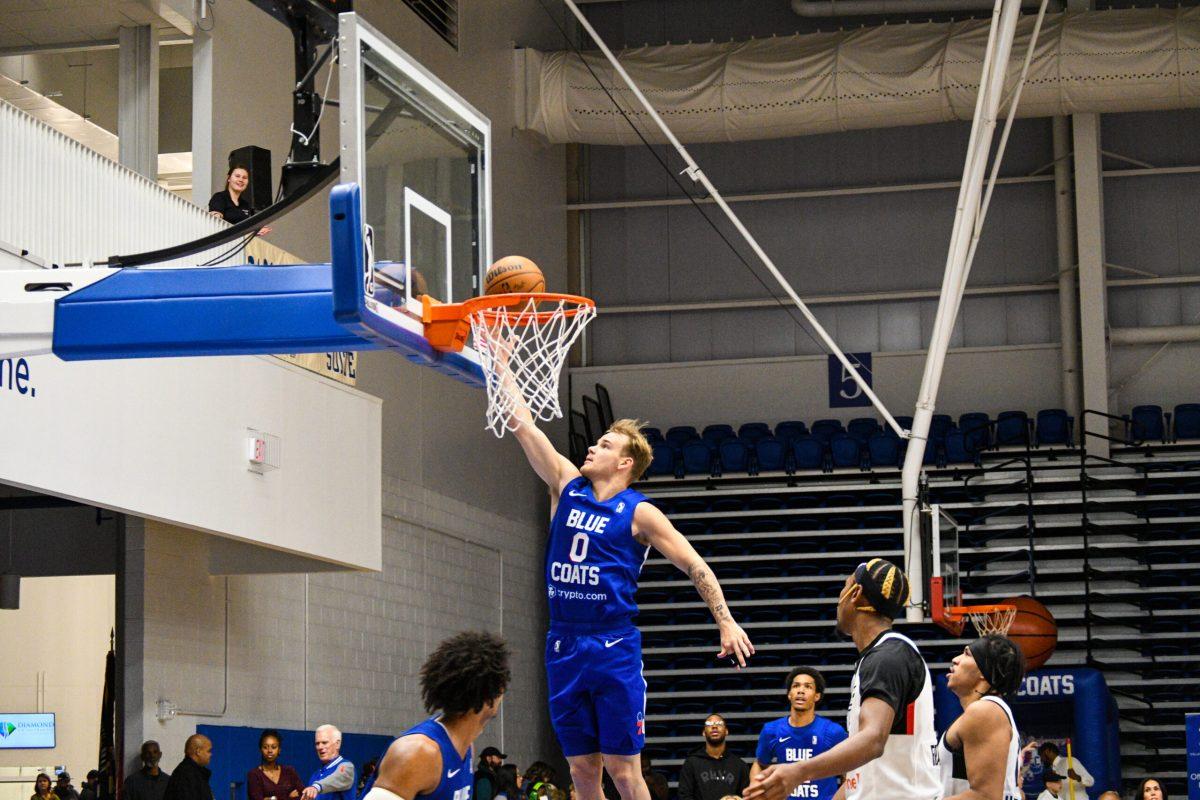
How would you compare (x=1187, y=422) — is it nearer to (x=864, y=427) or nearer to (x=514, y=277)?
(x=864, y=427)

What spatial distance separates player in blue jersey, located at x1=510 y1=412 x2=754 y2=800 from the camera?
22.6ft

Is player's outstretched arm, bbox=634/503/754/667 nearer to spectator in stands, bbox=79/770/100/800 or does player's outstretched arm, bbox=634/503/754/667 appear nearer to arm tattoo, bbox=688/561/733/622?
arm tattoo, bbox=688/561/733/622

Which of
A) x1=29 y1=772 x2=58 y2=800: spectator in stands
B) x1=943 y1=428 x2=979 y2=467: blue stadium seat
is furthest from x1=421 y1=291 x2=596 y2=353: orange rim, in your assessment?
x1=943 y1=428 x2=979 y2=467: blue stadium seat

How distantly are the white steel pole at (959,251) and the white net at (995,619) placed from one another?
43.6 inches

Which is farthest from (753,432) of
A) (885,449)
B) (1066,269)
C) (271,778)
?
(271,778)

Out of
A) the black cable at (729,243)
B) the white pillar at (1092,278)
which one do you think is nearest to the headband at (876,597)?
the white pillar at (1092,278)

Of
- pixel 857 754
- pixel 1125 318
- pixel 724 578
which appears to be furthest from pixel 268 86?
pixel 1125 318

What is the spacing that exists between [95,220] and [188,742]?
4810 mm

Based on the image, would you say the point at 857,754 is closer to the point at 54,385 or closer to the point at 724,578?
the point at 54,385

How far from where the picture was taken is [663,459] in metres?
23.8

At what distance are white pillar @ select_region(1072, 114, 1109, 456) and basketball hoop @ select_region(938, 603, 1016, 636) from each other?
4933mm

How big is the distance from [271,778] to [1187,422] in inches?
582

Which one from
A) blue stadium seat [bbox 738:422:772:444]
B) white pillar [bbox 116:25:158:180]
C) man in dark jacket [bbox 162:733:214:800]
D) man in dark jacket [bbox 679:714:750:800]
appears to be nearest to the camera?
man in dark jacket [bbox 162:733:214:800]

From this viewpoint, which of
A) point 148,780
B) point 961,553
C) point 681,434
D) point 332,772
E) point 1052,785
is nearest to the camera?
point 332,772
